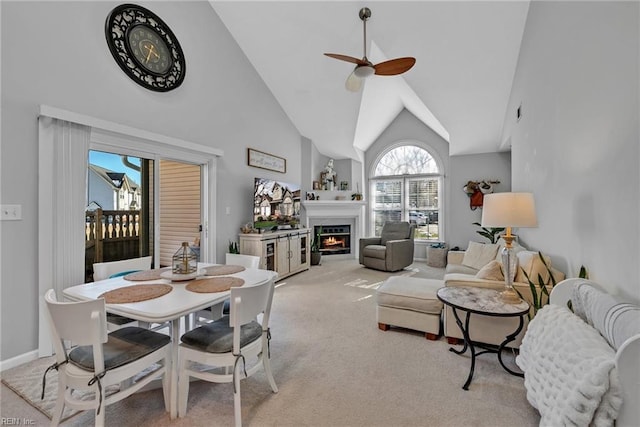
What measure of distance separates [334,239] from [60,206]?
5163 mm

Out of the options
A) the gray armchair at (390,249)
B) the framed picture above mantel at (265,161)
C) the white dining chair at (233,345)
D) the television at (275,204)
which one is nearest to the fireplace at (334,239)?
the gray armchair at (390,249)

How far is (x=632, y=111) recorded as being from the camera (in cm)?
125

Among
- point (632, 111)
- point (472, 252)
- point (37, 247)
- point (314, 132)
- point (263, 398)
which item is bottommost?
point (263, 398)

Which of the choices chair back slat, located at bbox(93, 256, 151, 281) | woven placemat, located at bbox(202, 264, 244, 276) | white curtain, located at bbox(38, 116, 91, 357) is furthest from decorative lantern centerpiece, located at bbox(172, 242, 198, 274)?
white curtain, located at bbox(38, 116, 91, 357)

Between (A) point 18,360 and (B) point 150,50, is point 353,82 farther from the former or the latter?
(A) point 18,360

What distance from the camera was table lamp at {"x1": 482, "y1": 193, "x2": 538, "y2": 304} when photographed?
2.06 meters

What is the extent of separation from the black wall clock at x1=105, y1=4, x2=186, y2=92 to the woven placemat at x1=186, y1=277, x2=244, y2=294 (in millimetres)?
2489

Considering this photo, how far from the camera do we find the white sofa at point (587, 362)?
91cm

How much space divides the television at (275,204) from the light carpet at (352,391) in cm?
219

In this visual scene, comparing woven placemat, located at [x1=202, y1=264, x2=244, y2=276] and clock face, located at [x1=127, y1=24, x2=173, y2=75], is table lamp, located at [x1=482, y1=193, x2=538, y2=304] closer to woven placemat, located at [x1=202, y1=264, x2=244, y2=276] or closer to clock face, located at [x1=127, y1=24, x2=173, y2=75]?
woven placemat, located at [x1=202, y1=264, x2=244, y2=276]

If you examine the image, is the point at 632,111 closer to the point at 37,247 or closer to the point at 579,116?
→ the point at 579,116

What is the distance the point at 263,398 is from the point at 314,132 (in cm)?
525

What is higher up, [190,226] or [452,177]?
[452,177]

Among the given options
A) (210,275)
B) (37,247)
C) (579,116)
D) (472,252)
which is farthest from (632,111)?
(37,247)
